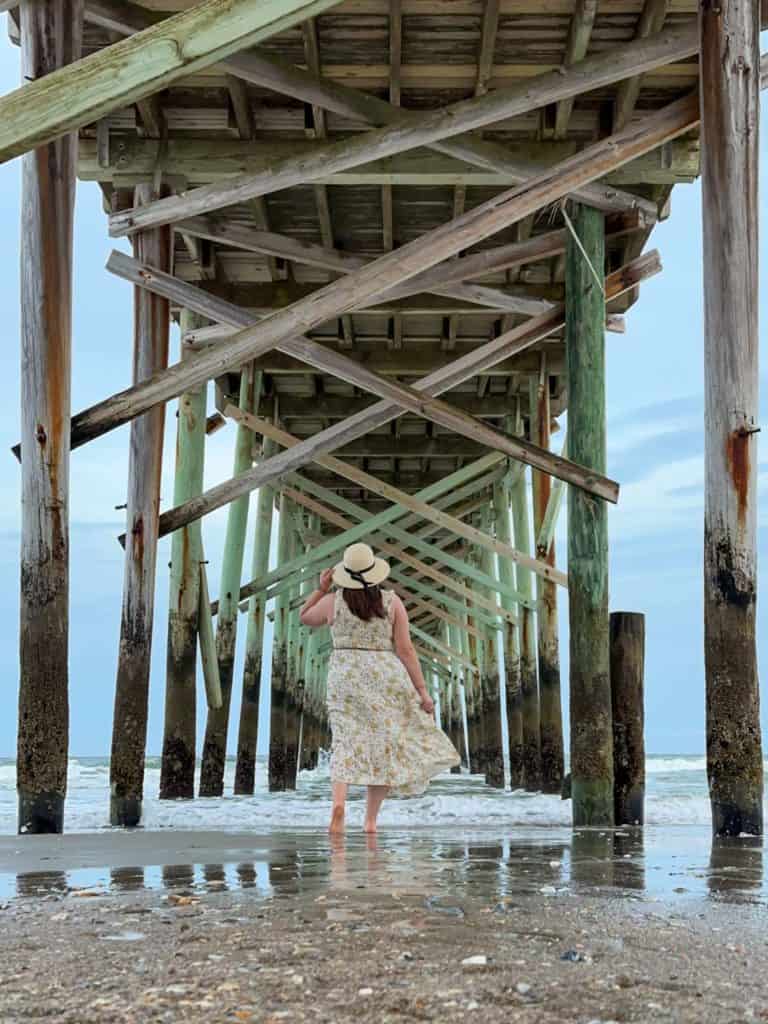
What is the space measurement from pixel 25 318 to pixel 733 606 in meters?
3.55

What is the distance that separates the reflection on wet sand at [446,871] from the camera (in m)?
3.38

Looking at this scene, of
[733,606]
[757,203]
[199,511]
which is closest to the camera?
[733,606]

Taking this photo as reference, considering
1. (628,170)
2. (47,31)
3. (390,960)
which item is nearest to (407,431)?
(628,170)

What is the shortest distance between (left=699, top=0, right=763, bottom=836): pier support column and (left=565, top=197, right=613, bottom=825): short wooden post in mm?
1754

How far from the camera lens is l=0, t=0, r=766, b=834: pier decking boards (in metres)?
6.11

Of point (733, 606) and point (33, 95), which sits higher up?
point (33, 95)

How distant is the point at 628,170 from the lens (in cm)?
894

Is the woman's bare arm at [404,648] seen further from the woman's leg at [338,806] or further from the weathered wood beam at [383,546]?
the weathered wood beam at [383,546]

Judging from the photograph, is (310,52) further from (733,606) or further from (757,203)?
(733,606)

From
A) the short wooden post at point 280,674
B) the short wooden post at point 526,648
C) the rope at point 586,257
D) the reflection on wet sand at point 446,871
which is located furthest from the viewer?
the short wooden post at point 280,674

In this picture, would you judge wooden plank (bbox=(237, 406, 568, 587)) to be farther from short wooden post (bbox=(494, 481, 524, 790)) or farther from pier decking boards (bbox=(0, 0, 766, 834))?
short wooden post (bbox=(494, 481, 524, 790))

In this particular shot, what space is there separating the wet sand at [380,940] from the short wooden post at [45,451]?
190 centimetres

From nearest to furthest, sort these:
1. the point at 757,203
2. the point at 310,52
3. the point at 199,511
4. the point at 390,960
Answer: the point at 390,960, the point at 757,203, the point at 310,52, the point at 199,511

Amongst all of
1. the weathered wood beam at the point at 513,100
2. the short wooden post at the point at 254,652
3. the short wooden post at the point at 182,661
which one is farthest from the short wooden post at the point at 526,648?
the weathered wood beam at the point at 513,100
